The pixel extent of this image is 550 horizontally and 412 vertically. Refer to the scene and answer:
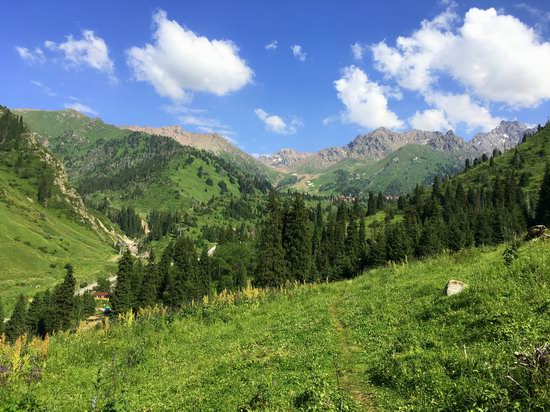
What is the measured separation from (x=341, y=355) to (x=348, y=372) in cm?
184

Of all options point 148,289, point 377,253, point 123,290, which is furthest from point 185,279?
point 377,253

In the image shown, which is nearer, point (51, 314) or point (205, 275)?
point (51, 314)

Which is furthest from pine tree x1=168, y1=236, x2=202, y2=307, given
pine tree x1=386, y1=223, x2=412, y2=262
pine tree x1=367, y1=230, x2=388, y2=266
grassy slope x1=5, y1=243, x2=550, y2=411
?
grassy slope x1=5, y1=243, x2=550, y2=411

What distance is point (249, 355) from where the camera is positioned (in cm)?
1586

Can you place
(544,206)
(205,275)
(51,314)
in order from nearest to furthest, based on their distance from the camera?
1. (51,314)
2. (205,275)
3. (544,206)

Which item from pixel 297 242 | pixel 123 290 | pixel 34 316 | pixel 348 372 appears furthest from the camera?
pixel 34 316

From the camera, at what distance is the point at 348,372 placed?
1235 cm

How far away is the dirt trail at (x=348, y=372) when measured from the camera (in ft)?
33.0

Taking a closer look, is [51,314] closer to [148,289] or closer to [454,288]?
[148,289]

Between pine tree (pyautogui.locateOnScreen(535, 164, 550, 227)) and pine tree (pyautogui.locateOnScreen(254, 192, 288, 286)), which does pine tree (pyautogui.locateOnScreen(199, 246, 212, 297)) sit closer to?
pine tree (pyautogui.locateOnScreen(254, 192, 288, 286))

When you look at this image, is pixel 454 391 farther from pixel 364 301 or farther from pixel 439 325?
pixel 364 301

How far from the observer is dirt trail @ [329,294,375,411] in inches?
396

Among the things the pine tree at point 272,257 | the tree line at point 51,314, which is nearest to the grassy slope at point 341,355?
the pine tree at point 272,257

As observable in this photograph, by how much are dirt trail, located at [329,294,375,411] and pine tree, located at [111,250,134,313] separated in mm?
84547
